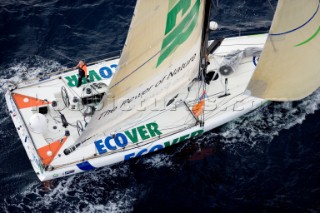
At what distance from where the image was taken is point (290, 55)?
17.4 m

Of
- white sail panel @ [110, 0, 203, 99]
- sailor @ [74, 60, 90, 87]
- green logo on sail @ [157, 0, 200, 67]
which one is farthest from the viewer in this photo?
sailor @ [74, 60, 90, 87]

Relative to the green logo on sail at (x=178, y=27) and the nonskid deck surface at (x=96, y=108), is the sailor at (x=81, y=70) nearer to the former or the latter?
the nonskid deck surface at (x=96, y=108)

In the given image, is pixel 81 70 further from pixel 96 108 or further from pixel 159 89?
pixel 159 89

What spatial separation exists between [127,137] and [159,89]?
2402 mm

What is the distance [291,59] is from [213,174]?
18.4ft

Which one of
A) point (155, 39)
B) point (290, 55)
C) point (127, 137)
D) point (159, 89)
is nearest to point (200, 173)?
point (127, 137)

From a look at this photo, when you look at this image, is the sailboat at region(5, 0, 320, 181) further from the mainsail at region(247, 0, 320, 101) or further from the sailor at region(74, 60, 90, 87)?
the sailor at region(74, 60, 90, 87)

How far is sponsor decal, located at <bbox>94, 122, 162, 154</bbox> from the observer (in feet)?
61.4

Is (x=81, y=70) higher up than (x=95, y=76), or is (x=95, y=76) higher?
(x=81, y=70)

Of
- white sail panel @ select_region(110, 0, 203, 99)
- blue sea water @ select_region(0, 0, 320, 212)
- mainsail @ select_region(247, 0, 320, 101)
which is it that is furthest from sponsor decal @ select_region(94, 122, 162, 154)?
mainsail @ select_region(247, 0, 320, 101)

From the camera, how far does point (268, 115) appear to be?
850 inches

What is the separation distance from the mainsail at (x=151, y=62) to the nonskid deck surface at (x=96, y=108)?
1.73ft

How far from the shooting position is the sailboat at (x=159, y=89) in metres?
16.2

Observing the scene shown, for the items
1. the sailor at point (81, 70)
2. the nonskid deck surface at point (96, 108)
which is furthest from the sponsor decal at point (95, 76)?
the sailor at point (81, 70)
